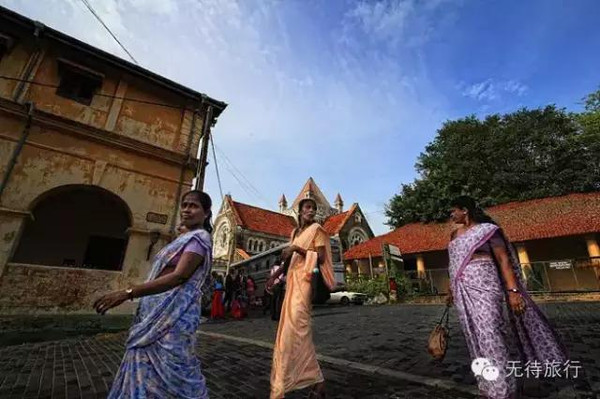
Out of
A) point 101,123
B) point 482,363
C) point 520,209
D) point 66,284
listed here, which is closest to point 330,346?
point 482,363

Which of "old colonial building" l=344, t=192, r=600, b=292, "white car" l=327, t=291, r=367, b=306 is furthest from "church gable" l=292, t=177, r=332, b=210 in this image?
"white car" l=327, t=291, r=367, b=306

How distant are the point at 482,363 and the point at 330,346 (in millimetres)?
3429

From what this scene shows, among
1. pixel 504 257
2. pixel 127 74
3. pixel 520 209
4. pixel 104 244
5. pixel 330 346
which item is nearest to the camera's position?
pixel 504 257

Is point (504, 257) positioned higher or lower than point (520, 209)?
lower

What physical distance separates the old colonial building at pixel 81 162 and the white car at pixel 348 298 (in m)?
11.8

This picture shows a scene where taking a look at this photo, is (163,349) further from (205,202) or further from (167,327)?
(205,202)

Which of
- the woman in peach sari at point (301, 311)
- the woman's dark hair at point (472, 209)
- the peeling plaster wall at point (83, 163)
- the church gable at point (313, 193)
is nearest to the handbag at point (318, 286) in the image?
the woman in peach sari at point (301, 311)

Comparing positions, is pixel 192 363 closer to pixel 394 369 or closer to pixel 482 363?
pixel 482 363

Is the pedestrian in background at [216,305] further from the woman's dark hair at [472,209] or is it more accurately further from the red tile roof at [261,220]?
the red tile roof at [261,220]

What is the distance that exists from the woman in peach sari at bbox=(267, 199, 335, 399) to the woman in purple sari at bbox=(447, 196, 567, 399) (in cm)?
125

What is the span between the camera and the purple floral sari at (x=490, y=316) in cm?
247

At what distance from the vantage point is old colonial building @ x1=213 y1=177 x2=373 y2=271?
30781 mm

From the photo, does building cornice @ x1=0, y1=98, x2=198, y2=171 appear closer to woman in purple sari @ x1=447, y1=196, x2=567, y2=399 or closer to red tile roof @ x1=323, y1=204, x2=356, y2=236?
woman in purple sari @ x1=447, y1=196, x2=567, y2=399

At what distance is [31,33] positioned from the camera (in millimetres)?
9344
